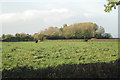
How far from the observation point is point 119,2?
8.20 meters

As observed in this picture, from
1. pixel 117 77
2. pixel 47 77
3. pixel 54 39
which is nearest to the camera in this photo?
pixel 117 77

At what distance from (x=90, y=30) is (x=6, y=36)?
110ft

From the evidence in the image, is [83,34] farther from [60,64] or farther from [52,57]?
[60,64]

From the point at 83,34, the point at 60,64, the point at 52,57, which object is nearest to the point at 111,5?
the point at 60,64

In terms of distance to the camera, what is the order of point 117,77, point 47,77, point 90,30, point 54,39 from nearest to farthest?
1. point 117,77
2. point 47,77
3. point 54,39
4. point 90,30

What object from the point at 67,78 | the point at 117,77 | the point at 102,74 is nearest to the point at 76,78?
the point at 67,78

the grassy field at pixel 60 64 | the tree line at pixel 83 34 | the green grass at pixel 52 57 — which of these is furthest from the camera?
the tree line at pixel 83 34

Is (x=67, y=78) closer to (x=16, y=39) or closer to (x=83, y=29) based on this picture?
(x=16, y=39)

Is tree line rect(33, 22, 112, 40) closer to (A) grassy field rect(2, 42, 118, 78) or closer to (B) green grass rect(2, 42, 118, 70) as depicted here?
(B) green grass rect(2, 42, 118, 70)

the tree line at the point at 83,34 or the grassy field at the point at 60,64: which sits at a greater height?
the tree line at the point at 83,34

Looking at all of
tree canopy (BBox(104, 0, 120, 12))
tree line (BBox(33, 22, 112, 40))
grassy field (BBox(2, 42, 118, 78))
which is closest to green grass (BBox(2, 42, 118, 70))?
grassy field (BBox(2, 42, 118, 78))

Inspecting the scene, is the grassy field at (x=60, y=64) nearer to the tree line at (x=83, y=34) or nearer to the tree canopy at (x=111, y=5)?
the tree canopy at (x=111, y=5)

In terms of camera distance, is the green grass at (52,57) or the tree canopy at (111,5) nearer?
the tree canopy at (111,5)

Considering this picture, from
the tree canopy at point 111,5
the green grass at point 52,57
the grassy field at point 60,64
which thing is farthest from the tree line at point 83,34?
the tree canopy at point 111,5
